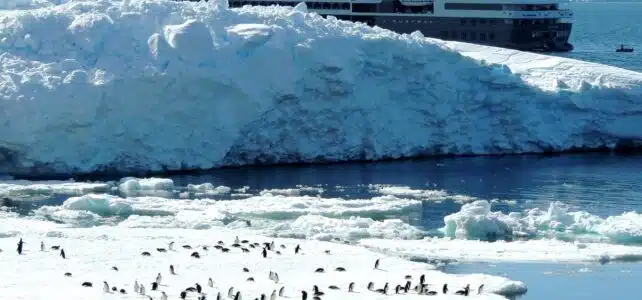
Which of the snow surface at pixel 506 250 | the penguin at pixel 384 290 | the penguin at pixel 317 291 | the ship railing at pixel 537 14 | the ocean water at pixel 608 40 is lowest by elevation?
the snow surface at pixel 506 250

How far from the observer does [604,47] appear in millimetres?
Result: 90250

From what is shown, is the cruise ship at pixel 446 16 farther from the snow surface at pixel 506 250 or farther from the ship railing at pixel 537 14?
the snow surface at pixel 506 250

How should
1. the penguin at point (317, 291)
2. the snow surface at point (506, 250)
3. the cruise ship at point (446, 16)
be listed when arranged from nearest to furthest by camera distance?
the penguin at point (317, 291), the snow surface at point (506, 250), the cruise ship at point (446, 16)

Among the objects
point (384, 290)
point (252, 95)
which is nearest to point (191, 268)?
point (384, 290)

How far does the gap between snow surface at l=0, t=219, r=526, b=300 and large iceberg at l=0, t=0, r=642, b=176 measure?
9.30 meters

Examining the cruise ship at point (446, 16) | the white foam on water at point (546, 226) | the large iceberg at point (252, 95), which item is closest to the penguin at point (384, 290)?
the white foam on water at point (546, 226)

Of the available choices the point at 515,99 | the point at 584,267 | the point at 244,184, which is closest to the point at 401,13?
the point at 515,99

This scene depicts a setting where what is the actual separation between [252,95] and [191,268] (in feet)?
49.1

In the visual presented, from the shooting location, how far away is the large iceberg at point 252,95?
1531 inches

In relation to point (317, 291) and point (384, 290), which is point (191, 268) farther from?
point (384, 290)

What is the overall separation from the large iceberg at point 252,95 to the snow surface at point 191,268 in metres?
9.30

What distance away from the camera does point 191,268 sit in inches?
1031

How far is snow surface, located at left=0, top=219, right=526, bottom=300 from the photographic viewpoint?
24.0 metres

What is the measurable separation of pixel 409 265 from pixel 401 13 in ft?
156
